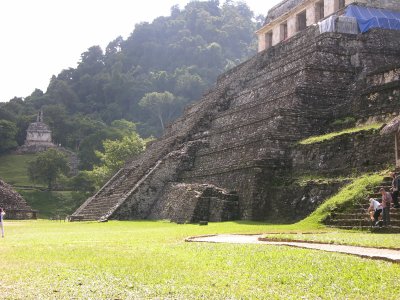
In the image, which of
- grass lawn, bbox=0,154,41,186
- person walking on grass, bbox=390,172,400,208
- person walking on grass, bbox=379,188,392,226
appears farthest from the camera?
grass lawn, bbox=0,154,41,186

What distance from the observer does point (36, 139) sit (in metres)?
68.4

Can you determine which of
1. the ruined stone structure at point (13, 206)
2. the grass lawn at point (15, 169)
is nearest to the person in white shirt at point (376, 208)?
the ruined stone structure at point (13, 206)

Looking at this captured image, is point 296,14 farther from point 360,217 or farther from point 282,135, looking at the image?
point 360,217

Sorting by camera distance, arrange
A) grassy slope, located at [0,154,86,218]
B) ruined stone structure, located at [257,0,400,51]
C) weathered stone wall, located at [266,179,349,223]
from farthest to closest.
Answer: grassy slope, located at [0,154,86,218], ruined stone structure, located at [257,0,400,51], weathered stone wall, located at [266,179,349,223]

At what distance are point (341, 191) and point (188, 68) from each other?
73.7m

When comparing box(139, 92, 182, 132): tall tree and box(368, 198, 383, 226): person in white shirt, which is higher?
box(139, 92, 182, 132): tall tree

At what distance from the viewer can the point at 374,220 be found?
40.9 feet

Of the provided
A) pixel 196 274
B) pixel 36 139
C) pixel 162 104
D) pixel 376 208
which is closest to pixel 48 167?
pixel 36 139

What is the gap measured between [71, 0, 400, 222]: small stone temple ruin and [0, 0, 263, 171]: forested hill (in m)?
36.4

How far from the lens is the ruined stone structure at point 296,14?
27.5 m

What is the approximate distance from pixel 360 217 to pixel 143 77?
79395 millimetres

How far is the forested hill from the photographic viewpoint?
73.5m

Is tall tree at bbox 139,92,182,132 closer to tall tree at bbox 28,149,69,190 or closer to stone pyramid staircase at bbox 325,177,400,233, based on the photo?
tall tree at bbox 28,149,69,190

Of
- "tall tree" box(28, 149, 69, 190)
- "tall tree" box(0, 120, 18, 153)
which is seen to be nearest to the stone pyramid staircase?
"tall tree" box(28, 149, 69, 190)
